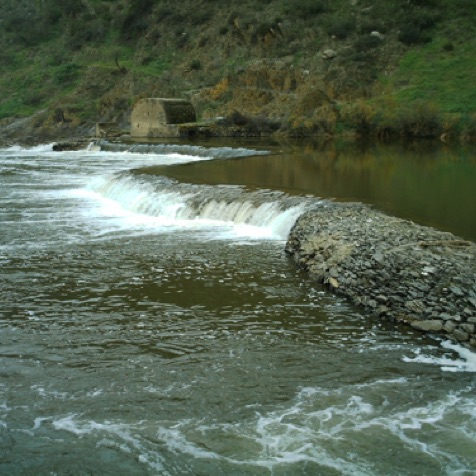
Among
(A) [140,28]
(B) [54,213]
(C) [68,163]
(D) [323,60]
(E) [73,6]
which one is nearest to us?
(B) [54,213]

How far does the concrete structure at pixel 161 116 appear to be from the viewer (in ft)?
123

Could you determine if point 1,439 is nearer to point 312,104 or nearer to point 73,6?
point 312,104

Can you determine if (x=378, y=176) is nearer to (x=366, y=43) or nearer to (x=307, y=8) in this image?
(x=366, y=43)

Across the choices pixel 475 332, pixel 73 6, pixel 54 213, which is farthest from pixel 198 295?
pixel 73 6

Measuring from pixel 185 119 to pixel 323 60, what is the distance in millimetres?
12357

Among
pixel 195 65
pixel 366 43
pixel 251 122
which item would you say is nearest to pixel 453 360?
pixel 251 122

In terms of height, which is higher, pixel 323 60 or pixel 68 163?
pixel 323 60

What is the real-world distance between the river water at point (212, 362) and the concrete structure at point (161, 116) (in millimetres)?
23140

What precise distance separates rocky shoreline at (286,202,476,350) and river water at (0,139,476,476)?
30 centimetres

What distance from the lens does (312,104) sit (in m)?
36.3

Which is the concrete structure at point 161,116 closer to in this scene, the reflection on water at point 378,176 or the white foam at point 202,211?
the reflection on water at point 378,176

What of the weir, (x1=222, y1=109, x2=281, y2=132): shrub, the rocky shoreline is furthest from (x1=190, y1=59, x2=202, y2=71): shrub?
the rocky shoreline

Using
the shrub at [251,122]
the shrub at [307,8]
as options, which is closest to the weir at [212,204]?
the shrub at [251,122]

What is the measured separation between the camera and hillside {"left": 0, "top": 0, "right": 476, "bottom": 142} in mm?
35938
